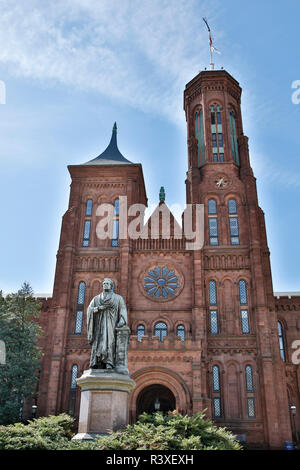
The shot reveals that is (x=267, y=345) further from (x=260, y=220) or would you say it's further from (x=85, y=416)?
(x=85, y=416)

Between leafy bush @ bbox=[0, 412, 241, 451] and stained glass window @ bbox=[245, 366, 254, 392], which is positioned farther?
stained glass window @ bbox=[245, 366, 254, 392]

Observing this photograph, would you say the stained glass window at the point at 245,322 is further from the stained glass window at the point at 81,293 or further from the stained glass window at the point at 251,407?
the stained glass window at the point at 81,293

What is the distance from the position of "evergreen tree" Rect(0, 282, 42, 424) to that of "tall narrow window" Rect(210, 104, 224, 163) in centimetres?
1987

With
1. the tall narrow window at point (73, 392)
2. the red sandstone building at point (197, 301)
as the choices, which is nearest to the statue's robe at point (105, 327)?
the red sandstone building at point (197, 301)

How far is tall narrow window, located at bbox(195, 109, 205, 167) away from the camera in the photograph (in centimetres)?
3956

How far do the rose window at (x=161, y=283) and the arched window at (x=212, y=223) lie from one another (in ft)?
13.7

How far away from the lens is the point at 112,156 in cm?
4122

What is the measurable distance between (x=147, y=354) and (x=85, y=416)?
18051mm

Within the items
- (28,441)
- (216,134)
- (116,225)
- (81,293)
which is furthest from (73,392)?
(216,134)

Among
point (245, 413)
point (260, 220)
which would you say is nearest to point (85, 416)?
point (245, 413)

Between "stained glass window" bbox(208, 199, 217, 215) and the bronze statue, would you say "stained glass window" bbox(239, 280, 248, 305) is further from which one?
the bronze statue

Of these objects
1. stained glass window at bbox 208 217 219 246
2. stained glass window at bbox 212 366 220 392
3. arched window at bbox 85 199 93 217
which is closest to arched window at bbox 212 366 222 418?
stained glass window at bbox 212 366 220 392

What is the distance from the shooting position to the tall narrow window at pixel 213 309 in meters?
32.0

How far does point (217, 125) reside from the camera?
4038 cm
